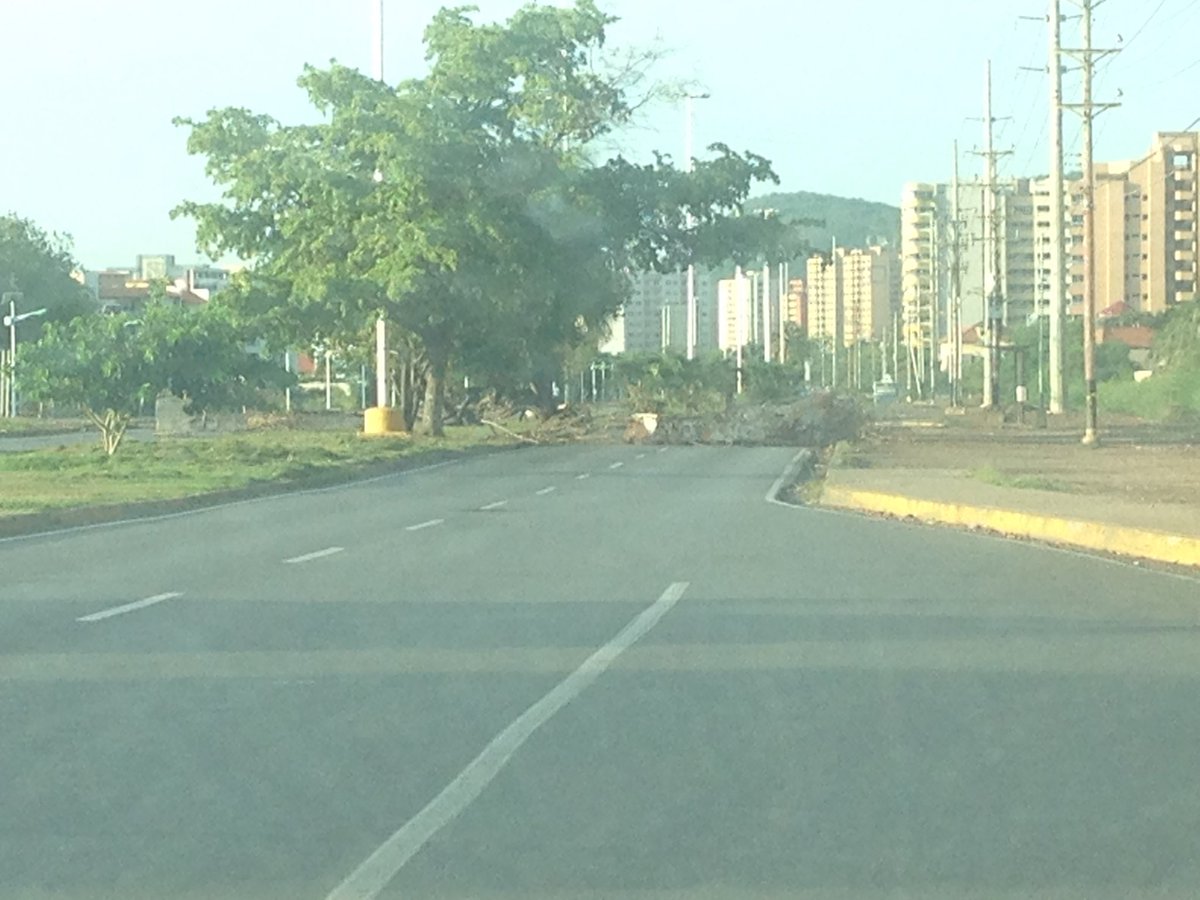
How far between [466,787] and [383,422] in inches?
1773

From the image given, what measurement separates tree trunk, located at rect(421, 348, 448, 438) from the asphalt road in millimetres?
35336

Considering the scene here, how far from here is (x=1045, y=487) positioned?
29234mm

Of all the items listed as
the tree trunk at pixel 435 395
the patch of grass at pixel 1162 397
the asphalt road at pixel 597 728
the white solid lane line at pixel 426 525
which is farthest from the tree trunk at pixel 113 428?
the patch of grass at pixel 1162 397

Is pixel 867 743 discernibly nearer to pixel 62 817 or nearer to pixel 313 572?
pixel 62 817

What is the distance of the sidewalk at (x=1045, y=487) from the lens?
67.0ft

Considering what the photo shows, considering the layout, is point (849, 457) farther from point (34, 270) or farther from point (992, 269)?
point (34, 270)

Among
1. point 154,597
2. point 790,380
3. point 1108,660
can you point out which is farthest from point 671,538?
point 790,380

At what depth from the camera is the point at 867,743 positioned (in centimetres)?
880

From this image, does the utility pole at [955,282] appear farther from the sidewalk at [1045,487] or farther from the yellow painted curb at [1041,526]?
the yellow painted curb at [1041,526]

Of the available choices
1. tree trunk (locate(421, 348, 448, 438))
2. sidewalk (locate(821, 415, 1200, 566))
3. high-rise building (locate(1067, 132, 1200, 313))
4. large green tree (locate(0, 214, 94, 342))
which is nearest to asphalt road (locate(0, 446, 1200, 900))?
sidewalk (locate(821, 415, 1200, 566))

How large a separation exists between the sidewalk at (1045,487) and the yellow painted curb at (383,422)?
12434 millimetres

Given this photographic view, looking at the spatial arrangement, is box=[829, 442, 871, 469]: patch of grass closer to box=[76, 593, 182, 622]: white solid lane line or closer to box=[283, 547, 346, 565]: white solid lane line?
box=[283, 547, 346, 565]: white solid lane line

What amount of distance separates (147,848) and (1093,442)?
4418 cm

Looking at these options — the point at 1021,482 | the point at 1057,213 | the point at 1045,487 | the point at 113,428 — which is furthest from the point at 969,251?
the point at 1045,487
